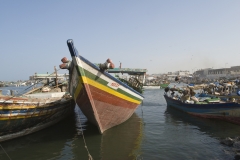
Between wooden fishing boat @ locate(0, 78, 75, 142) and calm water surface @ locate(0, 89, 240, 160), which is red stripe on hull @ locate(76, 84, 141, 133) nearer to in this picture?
calm water surface @ locate(0, 89, 240, 160)

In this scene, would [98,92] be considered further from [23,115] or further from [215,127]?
[215,127]

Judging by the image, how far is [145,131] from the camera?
12.3 meters

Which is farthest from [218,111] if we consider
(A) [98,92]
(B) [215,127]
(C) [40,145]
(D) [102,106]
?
(C) [40,145]

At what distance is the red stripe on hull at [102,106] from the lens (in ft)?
31.4

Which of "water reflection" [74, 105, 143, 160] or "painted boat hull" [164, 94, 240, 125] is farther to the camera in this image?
"painted boat hull" [164, 94, 240, 125]

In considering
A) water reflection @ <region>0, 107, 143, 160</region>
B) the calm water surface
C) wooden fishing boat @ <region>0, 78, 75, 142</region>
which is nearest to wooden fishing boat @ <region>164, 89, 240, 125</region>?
the calm water surface

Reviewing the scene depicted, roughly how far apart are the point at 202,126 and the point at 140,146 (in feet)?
21.4

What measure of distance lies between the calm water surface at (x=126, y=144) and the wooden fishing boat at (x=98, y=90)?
1.26m

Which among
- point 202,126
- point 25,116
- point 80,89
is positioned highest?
point 80,89

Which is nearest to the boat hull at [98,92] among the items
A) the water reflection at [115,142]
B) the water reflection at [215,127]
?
the water reflection at [115,142]

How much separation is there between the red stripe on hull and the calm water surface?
0.85m

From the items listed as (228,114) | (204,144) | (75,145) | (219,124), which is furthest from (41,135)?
(228,114)

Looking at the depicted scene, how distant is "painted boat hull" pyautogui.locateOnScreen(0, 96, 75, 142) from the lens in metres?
8.64

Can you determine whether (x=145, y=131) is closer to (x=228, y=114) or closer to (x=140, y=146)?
(x=140, y=146)
